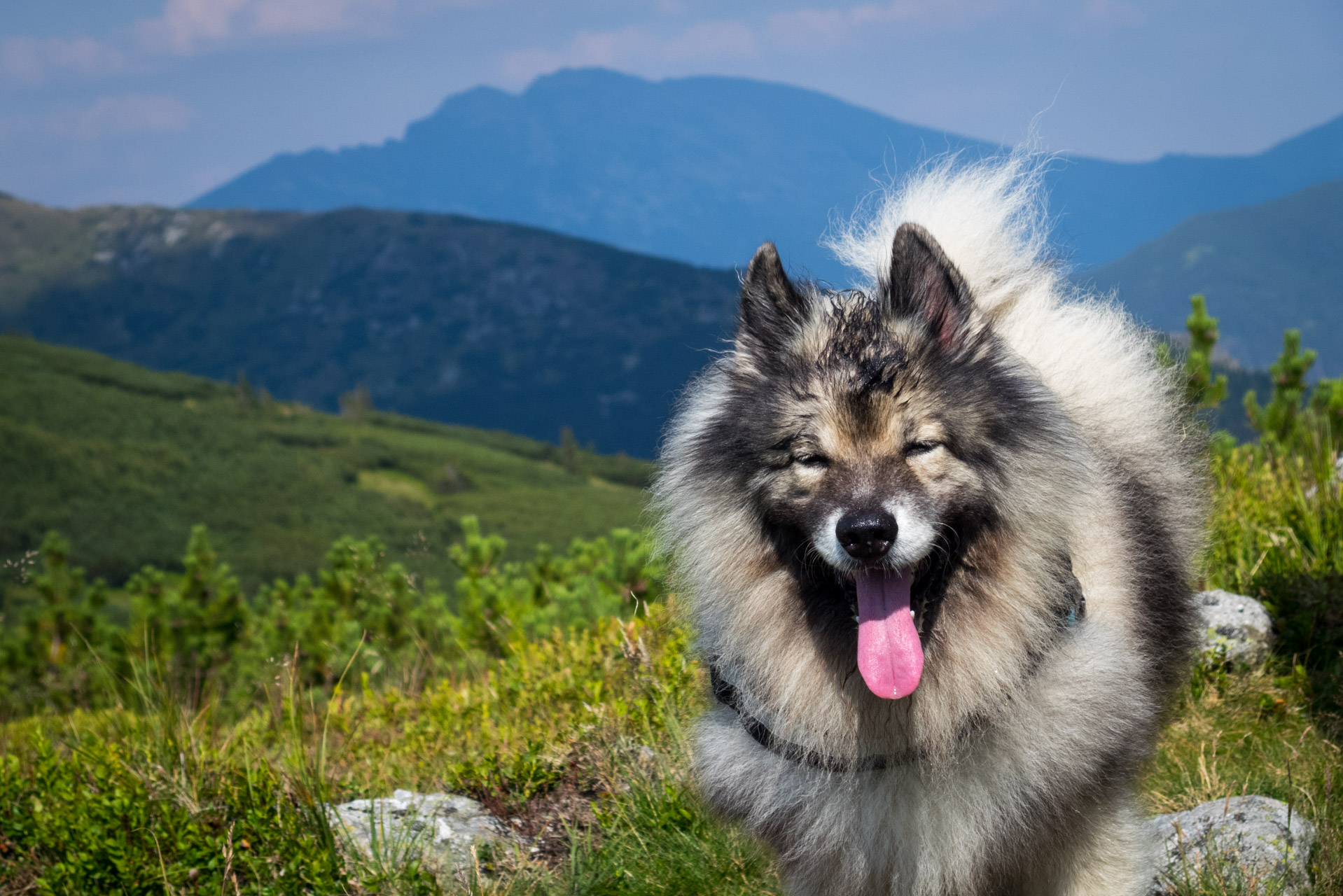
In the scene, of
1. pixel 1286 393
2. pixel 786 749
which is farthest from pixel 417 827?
pixel 1286 393

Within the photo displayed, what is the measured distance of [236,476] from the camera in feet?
Answer: 449

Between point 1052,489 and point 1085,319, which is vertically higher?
point 1085,319

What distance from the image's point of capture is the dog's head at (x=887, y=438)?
8.23ft

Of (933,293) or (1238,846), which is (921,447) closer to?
(933,293)

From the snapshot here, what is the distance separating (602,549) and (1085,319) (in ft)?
22.5

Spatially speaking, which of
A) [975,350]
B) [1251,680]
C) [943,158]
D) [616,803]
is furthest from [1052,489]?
[1251,680]

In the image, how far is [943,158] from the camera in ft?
13.2

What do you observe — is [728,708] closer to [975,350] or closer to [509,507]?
[975,350]

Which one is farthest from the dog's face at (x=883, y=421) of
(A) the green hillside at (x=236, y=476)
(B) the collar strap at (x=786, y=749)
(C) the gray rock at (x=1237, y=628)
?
(A) the green hillside at (x=236, y=476)

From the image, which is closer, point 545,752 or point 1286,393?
point 545,752

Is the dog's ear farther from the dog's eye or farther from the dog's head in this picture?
the dog's eye

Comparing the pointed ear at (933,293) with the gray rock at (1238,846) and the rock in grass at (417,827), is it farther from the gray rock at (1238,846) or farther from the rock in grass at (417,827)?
the rock in grass at (417,827)

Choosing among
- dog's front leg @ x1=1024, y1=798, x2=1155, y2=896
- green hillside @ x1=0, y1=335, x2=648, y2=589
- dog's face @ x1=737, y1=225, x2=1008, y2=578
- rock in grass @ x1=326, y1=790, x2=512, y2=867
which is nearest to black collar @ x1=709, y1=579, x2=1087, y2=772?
dog's face @ x1=737, y1=225, x2=1008, y2=578

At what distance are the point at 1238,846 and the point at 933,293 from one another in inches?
89.0
